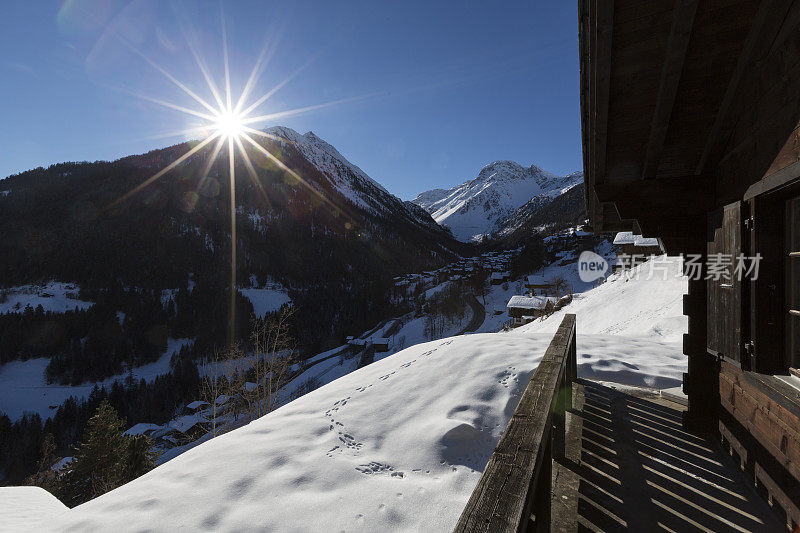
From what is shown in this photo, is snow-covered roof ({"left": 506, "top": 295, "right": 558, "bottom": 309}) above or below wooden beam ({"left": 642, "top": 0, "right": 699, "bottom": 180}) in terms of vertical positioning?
below

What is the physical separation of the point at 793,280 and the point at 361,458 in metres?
3.61

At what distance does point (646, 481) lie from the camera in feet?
9.37

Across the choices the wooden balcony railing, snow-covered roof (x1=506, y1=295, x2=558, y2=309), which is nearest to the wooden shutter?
the wooden balcony railing

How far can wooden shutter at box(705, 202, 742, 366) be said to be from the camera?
8.65 feet

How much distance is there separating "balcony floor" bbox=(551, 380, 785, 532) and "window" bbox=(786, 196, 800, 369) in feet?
3.97

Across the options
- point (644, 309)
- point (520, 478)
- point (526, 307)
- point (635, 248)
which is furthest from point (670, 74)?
point (635, 248)

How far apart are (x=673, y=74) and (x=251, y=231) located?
15528 centimetres

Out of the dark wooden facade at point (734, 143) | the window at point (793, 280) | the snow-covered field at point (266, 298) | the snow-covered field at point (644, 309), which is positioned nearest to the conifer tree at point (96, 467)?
the snow-covered field at point (644, 309)

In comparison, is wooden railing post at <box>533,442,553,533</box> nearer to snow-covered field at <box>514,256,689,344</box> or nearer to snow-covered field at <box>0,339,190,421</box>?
snow-covered field at <box>514,256,689,344</box>

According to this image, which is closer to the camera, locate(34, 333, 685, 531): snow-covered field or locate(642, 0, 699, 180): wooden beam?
locate(642, 0, 699, 180): wooden beam

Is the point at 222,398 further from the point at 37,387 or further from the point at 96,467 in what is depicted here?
the point at 37,387

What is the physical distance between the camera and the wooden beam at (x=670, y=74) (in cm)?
193

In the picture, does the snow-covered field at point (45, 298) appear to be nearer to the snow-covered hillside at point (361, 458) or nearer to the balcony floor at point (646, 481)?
the snow-covered hillside at point (361, 458)

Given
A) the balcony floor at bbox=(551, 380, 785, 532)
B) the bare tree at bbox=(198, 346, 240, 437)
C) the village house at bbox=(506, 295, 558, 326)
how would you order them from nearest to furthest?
the balcony floor at bbox=(551, 380, 785, 532)
the bare tree at bbox=(198, 346, 240, 437)
the village house at bbox=(506, 295, 558, 326)
